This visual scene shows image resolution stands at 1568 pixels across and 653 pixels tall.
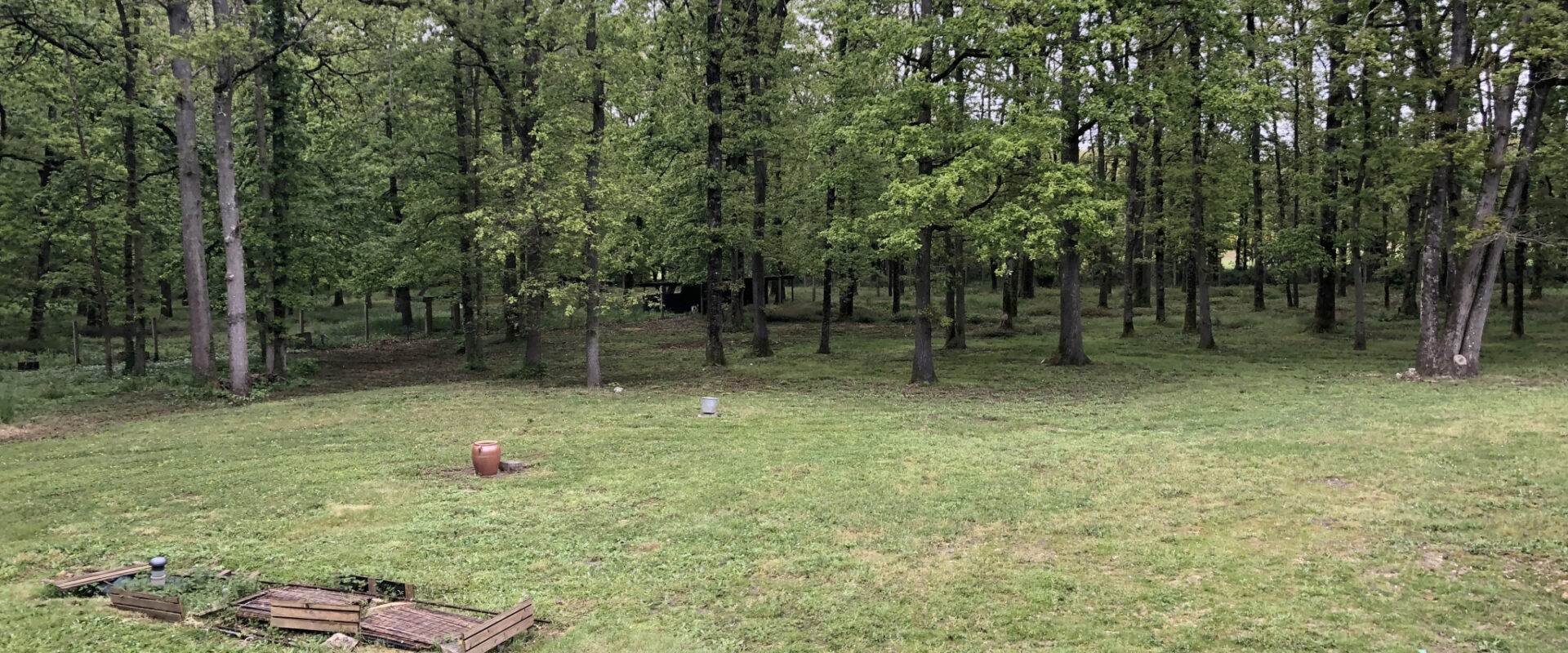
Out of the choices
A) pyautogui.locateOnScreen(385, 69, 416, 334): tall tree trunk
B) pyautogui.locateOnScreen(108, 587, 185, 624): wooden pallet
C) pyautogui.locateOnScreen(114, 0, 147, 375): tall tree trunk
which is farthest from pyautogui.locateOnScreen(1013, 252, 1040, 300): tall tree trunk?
pyautogui.locateOnScreen(108, 587, 185, 624): wooden pallet

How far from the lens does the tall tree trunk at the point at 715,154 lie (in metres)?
21.6

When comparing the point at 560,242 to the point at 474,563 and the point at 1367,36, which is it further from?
the point at 1367,36

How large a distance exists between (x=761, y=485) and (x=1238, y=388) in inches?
456

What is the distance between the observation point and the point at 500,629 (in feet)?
18.4

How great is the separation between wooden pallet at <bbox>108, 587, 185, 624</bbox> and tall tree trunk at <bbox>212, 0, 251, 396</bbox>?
13303mm

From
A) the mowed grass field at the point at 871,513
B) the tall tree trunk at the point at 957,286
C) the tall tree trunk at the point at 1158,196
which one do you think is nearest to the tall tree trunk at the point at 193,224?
the mowed grass field at the point at 871,513

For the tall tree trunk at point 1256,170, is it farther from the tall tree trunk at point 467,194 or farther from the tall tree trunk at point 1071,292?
the tall tree trunk at point 467,194

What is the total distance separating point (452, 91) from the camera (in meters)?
22.4

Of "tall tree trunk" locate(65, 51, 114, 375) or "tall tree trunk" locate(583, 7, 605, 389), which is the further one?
"tall tree trunk" locate(65, 51, 114, 375)

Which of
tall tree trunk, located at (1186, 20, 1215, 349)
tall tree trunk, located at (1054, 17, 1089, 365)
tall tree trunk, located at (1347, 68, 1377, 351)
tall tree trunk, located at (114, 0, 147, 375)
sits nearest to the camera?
tall tree trunk, located at (114, 0, 147, 375)

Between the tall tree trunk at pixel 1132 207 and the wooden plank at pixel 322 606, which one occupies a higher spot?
the tall tree trunk at pixel 1132 207

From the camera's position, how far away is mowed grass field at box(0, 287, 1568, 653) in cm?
599

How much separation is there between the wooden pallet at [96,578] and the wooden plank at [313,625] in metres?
1.96

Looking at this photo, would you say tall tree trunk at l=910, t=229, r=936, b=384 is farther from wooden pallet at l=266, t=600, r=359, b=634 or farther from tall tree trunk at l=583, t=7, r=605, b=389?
wooden pallet at l=266, t=600, r=359, b=634
